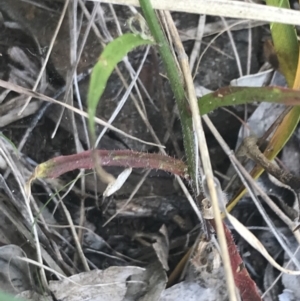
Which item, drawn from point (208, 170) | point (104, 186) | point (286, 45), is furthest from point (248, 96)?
point (104, 186)

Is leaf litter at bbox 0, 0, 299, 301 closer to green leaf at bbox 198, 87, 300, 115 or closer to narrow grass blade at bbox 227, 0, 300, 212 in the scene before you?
narrow grass blade at bbox 227, 0, 300, 212

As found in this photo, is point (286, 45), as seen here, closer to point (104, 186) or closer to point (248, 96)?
point (248, 96)

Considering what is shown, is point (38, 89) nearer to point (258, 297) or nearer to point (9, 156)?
point (9, 156)

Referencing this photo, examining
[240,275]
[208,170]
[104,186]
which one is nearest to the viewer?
[208,170]

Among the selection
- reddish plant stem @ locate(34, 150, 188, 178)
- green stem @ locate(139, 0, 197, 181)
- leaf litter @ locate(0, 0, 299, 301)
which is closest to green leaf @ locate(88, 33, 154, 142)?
green stem @ locate(139, 0, 197, 181)

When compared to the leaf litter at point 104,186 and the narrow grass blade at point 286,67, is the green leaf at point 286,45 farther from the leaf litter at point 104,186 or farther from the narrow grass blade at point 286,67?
the leaf litter at point 104,186

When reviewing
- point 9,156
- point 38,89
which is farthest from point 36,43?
point 9,156

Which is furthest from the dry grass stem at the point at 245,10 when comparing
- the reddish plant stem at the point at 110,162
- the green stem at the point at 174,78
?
the reddish plant stem at the point at 110,162
